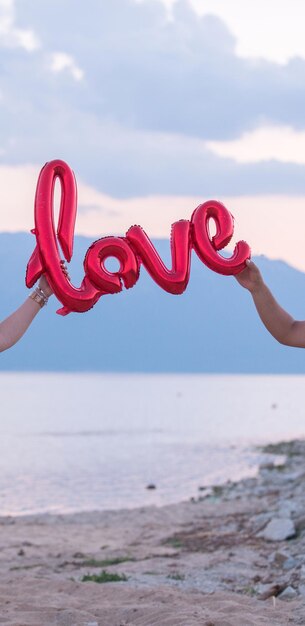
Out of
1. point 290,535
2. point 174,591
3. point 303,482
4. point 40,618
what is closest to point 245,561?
point 290,535

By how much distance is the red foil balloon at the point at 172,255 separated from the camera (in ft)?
25.0

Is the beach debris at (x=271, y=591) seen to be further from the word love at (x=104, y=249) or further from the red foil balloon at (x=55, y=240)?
the red foil balloon at (x=55, y=240)

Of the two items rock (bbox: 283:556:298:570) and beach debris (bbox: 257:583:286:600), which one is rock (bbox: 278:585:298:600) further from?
rock (bbox: 283:556:298:570)

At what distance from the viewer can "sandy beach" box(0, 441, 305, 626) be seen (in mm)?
8711

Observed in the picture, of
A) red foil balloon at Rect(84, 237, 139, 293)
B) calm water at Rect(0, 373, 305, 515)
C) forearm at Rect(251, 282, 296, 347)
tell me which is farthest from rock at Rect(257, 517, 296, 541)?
calm water at Rect(0, 373, 305, 515)

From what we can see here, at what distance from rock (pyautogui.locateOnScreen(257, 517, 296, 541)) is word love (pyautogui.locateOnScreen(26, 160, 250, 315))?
24.6ft

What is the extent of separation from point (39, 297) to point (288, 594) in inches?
190

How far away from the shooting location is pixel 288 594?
9.99 metres

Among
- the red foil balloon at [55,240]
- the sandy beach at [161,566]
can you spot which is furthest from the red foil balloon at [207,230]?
the sandy beach at [161,566]

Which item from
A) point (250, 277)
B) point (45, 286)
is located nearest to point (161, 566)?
point (45, 286)

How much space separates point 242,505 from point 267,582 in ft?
38.3

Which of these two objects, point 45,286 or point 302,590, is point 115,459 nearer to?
point 302,590

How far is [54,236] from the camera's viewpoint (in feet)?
24.7

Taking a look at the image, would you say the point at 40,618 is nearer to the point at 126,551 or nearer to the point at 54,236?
the point at 54,236
